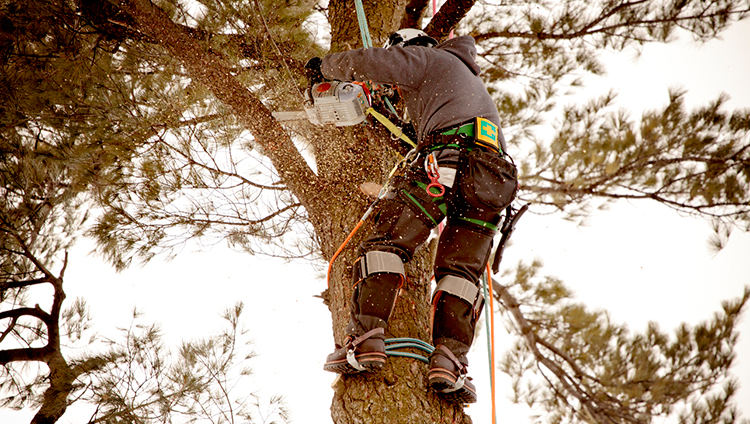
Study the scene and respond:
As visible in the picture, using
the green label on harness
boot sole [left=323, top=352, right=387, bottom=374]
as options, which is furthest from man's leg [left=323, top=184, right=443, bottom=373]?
the green label on harness

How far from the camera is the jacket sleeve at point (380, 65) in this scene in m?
1.52

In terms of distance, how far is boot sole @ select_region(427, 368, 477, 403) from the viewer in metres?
1.31

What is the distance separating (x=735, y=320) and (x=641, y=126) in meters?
0.99

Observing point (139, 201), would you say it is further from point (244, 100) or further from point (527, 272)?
point (527, 272)

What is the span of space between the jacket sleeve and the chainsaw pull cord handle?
33 cm

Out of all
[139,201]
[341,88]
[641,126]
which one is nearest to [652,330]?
[641,126]

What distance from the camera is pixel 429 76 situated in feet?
5.51

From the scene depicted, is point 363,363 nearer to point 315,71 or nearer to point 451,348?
point 451,348

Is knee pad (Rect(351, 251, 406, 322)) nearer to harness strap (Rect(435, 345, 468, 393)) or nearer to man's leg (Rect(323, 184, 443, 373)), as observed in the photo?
man's leg (Rect(323, 184, 443, 373))

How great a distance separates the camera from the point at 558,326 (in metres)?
2.70

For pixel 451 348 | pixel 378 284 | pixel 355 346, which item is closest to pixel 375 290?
pixel 378 284

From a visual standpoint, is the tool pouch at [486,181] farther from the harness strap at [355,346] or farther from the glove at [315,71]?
the glove at [315,71]

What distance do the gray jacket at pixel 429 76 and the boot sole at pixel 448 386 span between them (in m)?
0.83

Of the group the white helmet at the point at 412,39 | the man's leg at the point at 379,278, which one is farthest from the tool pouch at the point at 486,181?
the white helmet at the point at 412,39
